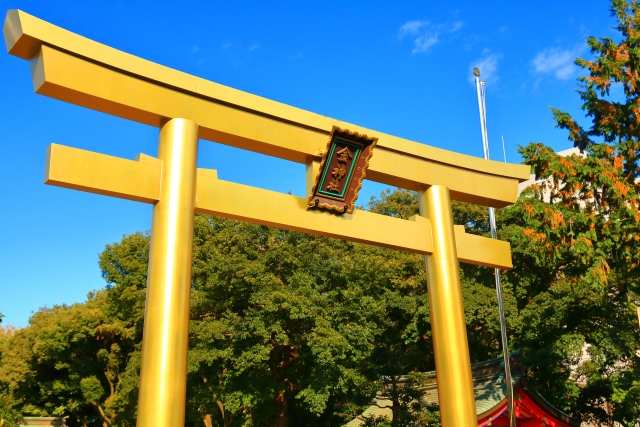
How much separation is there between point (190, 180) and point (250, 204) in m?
0.57

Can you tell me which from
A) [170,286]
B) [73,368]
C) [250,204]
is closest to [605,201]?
[250,204]

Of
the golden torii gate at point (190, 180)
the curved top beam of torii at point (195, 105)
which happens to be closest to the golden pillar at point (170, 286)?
the golden torii gate at point (190, 180)

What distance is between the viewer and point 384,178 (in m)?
5.67

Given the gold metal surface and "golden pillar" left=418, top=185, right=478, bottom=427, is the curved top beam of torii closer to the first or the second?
"golden pillar" left=418, top=185, right=478, bottom=427

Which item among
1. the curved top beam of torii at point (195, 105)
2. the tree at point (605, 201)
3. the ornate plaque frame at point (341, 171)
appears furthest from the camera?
the tree at point (605, 201)

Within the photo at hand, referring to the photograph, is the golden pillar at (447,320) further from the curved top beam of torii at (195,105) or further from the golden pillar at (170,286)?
the golden pillar at (170,286)

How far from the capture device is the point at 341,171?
205 inches

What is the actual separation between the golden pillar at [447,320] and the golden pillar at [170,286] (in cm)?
243

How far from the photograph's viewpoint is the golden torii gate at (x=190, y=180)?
13.1 feet

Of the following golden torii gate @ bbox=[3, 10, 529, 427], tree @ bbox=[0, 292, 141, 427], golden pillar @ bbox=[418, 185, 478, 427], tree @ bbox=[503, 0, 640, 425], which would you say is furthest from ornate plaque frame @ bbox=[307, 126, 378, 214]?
tree @ bbox=[0, 292, 141, 427]

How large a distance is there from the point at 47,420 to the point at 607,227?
19.7 metres

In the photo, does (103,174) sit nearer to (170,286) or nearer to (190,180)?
(190,180)

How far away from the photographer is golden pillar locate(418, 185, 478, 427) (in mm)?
5191

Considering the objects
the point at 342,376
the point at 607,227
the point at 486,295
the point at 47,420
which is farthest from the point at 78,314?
the point at 607,227
